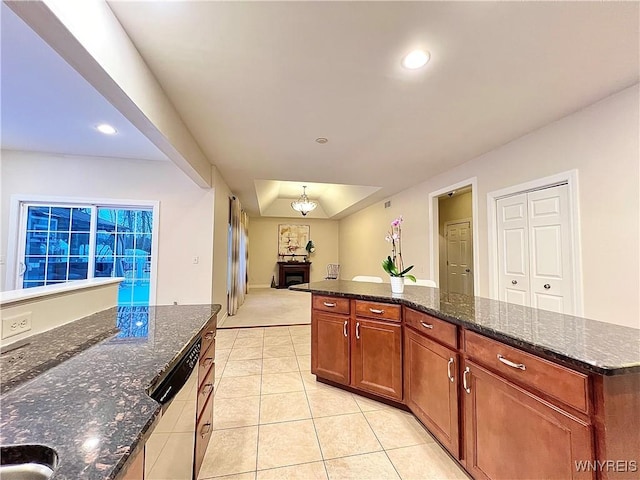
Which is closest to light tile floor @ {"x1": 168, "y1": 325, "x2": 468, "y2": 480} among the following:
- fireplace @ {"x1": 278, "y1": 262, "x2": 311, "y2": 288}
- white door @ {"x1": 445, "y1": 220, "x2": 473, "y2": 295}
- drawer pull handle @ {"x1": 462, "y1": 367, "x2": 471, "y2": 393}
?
drawer pull handle @ {"x1": 462, "y1": 367, "x2": 471, "y2": 393}

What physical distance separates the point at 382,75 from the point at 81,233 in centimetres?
449

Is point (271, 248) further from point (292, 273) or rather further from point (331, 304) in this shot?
point (331, 304)

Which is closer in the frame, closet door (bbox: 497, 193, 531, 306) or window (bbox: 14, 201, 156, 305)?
closet door (bbox: 497, 193, 531, 306)

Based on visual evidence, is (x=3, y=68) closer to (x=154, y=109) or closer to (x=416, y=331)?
(x=154, y=109)

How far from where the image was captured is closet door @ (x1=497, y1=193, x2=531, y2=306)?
3.02 m

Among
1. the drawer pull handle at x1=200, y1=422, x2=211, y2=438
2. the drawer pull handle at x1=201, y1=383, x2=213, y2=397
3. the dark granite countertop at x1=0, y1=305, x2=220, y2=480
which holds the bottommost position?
the drawer pull handle at x1=200, y1=422, x2=211, y2=438

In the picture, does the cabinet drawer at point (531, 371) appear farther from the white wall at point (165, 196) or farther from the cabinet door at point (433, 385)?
the white wall at point (165, 196)

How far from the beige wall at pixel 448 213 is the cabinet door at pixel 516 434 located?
421 centimetres

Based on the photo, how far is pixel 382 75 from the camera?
78.2 inches

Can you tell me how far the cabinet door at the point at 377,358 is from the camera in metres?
2.14

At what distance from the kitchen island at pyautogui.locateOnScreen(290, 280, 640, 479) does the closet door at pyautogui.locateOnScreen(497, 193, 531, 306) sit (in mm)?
1471

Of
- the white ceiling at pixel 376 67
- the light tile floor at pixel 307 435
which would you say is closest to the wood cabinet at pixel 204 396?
the light tile floor at pixel 307 435

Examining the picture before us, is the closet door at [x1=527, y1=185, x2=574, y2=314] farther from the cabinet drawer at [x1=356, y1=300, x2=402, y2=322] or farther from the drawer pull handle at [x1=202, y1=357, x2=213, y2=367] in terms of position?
the drawer pull handle at [x1=202, y1=357, x2=213, y2=367]

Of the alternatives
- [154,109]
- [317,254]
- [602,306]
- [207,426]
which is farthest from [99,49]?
[317,254]
